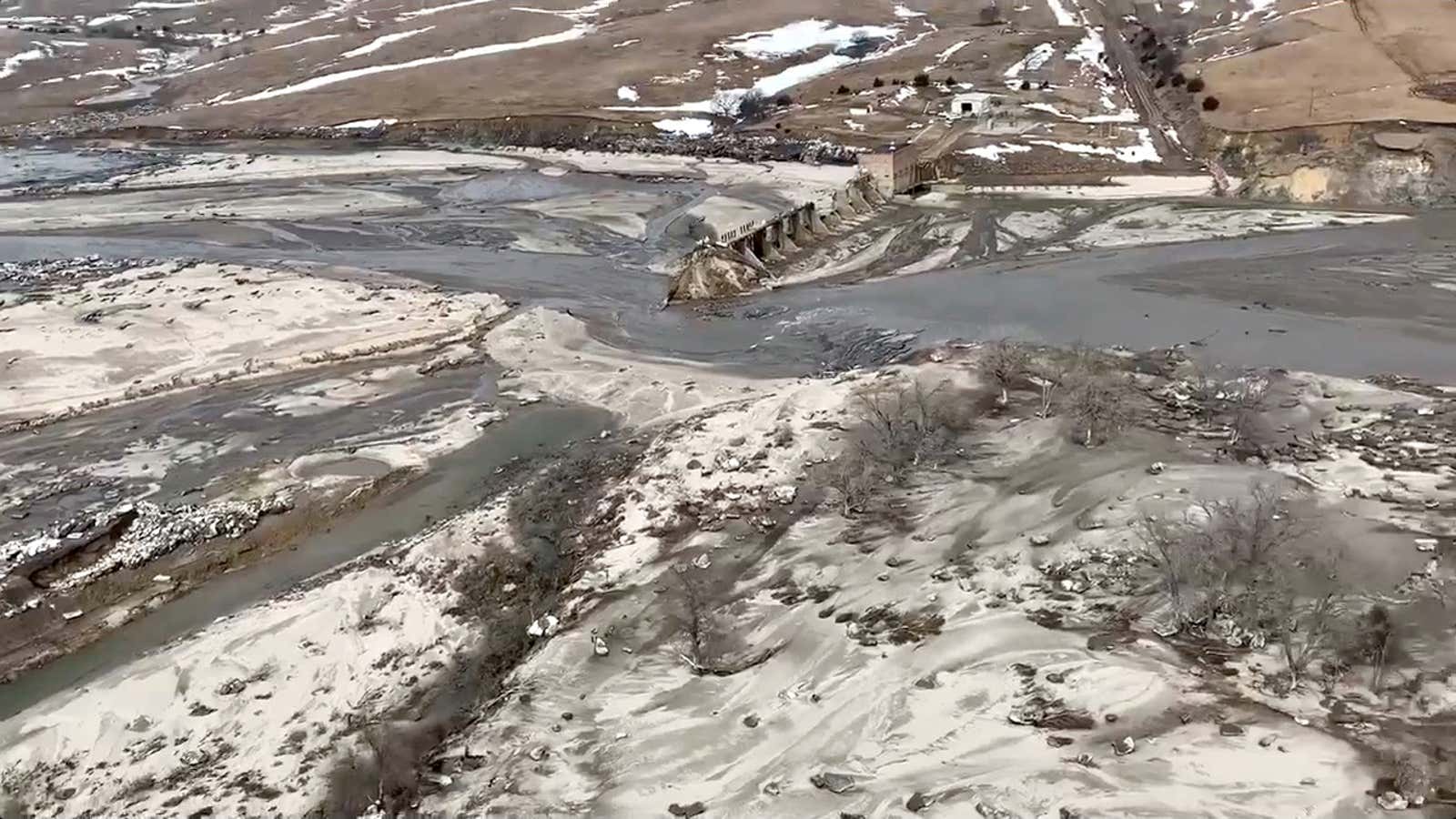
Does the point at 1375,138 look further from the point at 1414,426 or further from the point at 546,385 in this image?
the point at 546,385

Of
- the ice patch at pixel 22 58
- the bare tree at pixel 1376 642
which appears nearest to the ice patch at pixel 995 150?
the bare tree at pixel 1376 642

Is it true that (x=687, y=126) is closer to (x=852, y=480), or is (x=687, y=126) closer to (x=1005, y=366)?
(x=1005, y=366)

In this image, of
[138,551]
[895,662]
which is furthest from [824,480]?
[138,551]

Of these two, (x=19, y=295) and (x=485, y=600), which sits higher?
(x=19, y=295)

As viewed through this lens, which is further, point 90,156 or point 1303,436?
point 90,156

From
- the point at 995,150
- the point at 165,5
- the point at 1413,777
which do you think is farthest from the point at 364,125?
the point at 165,5

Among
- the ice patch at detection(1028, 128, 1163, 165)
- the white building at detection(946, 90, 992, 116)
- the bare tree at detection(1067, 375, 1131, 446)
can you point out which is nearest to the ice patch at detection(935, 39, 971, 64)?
the white building at detection(946, 90, 992, 116)

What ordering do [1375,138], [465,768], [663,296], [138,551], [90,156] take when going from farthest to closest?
[90,156]
[1375,138]
[663,296]
[138,551]
[465,768]
